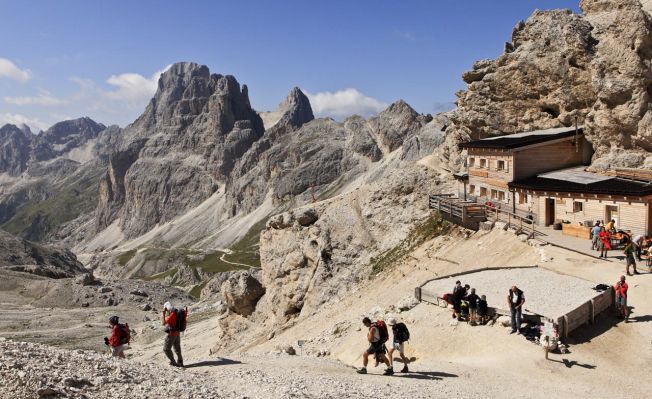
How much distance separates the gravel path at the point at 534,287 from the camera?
2459cm

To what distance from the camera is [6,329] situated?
7456 cm

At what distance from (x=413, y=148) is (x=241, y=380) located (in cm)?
18211

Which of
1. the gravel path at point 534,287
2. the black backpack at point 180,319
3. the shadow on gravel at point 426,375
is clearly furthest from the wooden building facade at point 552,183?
the black backpack at point 180,319

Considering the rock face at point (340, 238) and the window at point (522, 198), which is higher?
the window at point (522, 198)

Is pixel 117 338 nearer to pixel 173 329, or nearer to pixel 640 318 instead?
pixel 173 329

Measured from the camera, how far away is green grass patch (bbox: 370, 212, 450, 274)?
43.3 metres

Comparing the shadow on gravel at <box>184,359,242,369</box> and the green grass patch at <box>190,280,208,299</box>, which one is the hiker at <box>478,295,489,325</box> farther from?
the green grass patch at <box>190,280,208,299</box>

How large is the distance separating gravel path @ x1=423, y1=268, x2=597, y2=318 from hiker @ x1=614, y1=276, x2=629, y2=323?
4.41ft

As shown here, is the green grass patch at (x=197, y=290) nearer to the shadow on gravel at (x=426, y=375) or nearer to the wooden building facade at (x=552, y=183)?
the wooden building facade at (x=552, y=183)

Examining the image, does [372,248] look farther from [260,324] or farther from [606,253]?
[606,253]

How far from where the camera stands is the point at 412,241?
44.8m

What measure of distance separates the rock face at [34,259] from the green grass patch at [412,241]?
10510 centimetres

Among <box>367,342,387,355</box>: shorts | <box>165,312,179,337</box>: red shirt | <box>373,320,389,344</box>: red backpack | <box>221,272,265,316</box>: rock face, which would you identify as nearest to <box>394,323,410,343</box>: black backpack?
<box>373,320,389,344</box>: red backpack

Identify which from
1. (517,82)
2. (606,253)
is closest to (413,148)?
(517,82)
